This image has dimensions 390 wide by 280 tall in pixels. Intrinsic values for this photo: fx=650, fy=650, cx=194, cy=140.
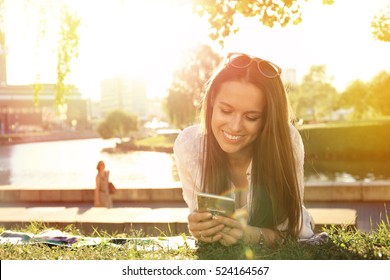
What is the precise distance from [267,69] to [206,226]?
0.83m

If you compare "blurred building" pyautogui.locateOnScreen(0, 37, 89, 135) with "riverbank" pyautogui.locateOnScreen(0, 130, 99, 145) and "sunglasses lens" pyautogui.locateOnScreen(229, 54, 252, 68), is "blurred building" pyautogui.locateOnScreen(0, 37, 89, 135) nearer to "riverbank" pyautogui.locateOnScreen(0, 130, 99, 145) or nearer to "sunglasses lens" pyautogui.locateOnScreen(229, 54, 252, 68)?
"riverbank" pyautogui.locateOnScreen(0, 130, 99, 145)

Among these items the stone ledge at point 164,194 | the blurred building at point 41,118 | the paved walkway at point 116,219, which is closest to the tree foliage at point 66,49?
the paved walkway at point 116,219

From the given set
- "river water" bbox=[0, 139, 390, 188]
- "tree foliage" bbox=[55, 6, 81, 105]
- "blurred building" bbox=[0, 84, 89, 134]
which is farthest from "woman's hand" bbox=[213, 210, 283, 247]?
"blurred building" bbox=[0, 84, 89, 134]

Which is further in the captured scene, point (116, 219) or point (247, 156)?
point (116, 219)

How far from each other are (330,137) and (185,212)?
17.6 metres

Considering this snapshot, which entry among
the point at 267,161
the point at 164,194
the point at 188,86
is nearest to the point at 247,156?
the point at 267,161

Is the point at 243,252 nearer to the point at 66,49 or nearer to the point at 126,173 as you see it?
the point at 66,49

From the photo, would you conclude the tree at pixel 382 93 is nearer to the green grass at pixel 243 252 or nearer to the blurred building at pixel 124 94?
the green grass at pixel 243 252

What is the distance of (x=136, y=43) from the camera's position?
22.1ft

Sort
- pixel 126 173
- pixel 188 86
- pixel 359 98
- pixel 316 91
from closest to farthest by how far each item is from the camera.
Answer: pixel 126 173, pixel 188 86, pixel 359 98, pixel 316 91

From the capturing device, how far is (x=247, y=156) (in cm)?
356

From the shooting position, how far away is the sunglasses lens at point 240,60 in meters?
3.26

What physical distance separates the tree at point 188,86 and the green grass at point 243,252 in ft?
138

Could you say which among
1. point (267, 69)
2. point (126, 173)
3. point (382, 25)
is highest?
point (382, 25)
